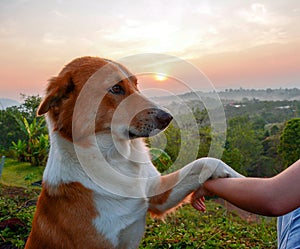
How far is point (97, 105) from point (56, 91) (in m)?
0.28

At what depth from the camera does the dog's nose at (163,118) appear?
2.23 metres

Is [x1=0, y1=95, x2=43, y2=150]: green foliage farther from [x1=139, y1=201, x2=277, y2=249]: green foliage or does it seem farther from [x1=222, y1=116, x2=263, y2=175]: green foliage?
[x1=139, y1=201, x2=277, y2=249]: green foliage

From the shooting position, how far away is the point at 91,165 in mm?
2266

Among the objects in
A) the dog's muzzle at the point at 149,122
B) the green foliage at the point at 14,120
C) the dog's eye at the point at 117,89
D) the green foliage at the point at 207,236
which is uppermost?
the dog's eye at the point at 117,89

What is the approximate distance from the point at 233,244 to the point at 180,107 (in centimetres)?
158

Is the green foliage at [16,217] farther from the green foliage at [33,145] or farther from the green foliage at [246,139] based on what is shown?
the green foliage at [246,139]

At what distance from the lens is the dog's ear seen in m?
2.19

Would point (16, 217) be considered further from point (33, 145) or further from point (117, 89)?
point (33, 145)

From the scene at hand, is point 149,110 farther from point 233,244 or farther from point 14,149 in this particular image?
point 14,149

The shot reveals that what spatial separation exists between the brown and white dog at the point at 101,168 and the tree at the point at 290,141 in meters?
7.27

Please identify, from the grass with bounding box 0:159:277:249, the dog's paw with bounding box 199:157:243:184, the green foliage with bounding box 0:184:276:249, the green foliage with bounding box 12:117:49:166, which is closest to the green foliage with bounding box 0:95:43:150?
the green foliage with bounding box 12:117:49:166

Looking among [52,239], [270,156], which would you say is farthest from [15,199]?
[270,156]

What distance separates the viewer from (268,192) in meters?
1.54

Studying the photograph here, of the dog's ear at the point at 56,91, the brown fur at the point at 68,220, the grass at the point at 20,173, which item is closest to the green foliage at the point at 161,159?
the brown fur at the point at 68,220
